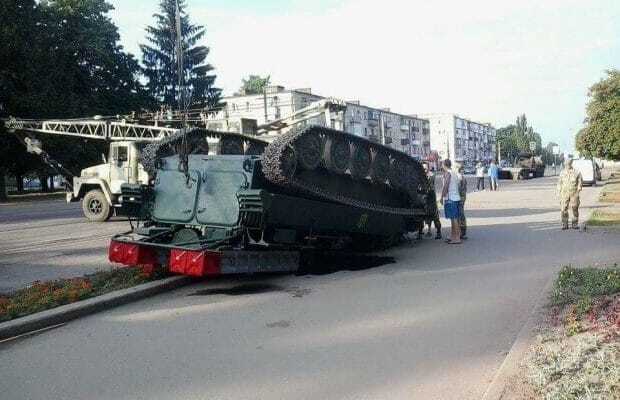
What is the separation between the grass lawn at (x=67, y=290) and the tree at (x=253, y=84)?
3218 inches

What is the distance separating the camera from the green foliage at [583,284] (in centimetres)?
651

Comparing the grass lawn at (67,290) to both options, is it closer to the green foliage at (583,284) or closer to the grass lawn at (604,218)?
the green foliage at (583,284)

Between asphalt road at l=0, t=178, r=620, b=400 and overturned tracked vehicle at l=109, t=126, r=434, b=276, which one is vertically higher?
overturned tracked vehicle at l=109, t=126, r=434, b=276

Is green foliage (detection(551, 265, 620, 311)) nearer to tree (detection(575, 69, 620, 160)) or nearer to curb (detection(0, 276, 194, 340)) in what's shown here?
curb (detection(0, 276, 194, 340))


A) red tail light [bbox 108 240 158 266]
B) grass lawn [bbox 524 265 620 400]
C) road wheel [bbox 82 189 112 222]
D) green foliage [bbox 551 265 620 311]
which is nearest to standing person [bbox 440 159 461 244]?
green foliage [bbox 551 265 620 311]

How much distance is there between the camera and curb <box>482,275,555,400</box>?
3971mm

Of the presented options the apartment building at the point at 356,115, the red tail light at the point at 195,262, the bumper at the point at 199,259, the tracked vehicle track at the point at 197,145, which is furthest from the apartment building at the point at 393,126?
the red tail light at the point at 195,262

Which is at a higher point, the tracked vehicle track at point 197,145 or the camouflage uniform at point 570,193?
the tracked vehicle track at point 197,145

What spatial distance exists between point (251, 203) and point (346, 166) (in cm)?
259

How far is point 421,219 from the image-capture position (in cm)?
1270

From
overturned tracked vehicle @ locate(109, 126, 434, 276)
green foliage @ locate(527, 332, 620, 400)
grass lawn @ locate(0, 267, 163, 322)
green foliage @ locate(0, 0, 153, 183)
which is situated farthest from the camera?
green foliage @ locate(0, 0, 153, 183)

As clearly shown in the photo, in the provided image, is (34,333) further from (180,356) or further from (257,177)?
(257,177)

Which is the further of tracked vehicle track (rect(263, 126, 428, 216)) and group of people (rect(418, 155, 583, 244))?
group of people (rect(418, 155, 583, 244))

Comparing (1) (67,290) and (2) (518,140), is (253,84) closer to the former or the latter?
(2) (518,140)
